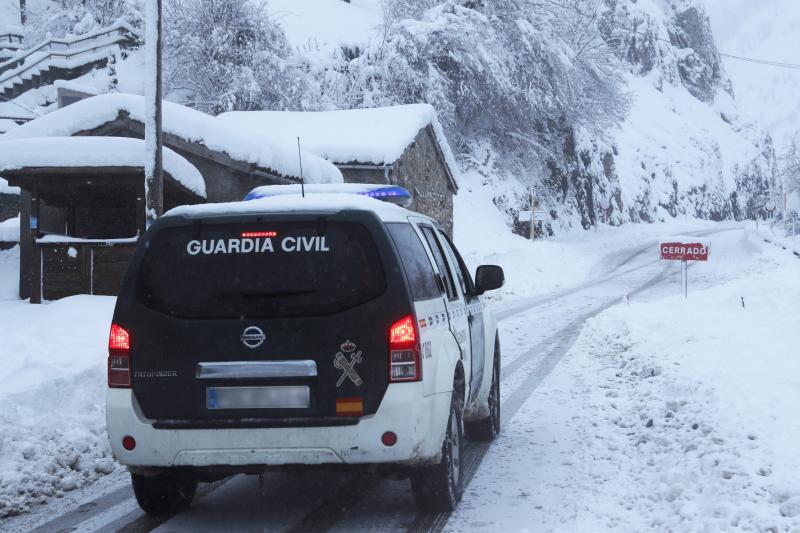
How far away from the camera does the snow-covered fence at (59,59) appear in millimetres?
37531

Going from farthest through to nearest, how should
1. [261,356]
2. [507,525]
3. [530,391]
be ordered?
[530,391] < [507,525] < [261,356]

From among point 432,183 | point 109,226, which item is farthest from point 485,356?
point 432,183

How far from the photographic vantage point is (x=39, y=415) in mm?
6855

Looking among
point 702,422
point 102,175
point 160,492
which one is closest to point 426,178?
point 102,175

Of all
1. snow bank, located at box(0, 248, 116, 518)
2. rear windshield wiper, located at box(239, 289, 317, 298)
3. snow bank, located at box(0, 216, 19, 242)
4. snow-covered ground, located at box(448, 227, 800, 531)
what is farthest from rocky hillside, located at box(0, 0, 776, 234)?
rear windshield wiper, located at box(239, 289, 317, 298)

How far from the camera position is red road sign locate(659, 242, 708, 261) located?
53.8 feet

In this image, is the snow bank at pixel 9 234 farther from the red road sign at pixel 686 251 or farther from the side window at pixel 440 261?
the side window at pixel 440 261

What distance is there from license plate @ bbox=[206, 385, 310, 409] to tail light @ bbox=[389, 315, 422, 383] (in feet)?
1.60

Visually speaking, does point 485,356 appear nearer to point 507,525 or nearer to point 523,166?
point 507,525

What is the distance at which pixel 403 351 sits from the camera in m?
4.44

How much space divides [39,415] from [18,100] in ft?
113

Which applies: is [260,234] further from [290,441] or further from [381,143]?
[381,143]

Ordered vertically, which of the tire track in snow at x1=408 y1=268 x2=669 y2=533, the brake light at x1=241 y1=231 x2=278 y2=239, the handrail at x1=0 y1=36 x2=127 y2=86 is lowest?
the tire track in snow at x1=408 y1=268 x2=669 y2=533

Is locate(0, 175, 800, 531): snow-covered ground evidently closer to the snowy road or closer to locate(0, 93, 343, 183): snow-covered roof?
the snowy road
